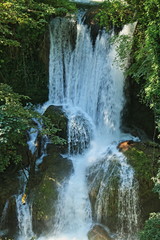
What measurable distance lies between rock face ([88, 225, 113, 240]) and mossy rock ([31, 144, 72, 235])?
125 cm

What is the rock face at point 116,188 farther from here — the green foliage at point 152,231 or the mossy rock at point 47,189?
the green foliage at point 152,231

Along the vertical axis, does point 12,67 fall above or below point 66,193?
above

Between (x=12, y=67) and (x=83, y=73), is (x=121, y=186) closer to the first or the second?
(x=83, y=73)

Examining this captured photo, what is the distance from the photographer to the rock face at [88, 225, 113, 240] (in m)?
6.24

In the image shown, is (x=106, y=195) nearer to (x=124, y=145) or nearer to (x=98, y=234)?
(x=98, y=234)

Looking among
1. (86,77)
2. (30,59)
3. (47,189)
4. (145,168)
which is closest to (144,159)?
(145,168)

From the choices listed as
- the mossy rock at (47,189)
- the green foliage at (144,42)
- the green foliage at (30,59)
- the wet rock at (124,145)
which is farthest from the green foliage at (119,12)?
the mossy rock at (47,189)

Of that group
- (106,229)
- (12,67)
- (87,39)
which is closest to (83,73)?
(87,39)

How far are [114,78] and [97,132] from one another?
2419 millimetres

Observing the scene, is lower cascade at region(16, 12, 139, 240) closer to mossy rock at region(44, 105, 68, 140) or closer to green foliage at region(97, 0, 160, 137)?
mossy rock at region(44, 105, 68, 140)

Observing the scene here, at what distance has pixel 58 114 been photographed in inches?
369

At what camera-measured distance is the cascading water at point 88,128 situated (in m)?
6.72

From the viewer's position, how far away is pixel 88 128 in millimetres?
9453

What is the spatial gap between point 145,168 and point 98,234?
2344mm
